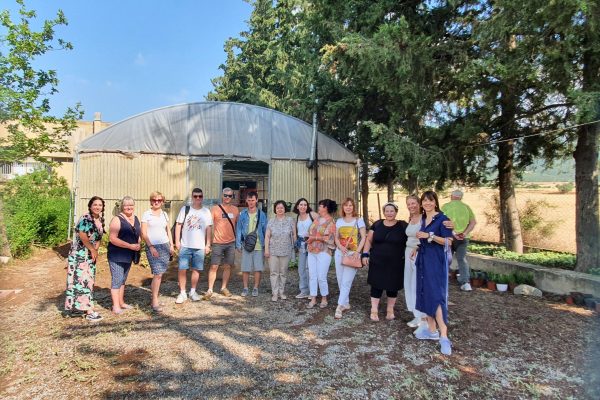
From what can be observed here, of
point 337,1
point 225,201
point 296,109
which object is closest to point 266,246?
point 225,201

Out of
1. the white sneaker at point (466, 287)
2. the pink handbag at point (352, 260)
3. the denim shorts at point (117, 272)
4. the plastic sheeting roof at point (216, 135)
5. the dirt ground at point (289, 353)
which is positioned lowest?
the dirt ground at point (289, 353)

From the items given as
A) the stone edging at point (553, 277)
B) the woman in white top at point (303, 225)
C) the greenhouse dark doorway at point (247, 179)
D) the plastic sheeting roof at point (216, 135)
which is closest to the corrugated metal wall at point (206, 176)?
the plastic sheeting roof at point (216, 135)

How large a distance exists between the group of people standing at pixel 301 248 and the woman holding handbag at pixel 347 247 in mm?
13

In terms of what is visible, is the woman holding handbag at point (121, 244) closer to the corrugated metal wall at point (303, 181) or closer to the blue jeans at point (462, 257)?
the blue jeans at point (462, 257)

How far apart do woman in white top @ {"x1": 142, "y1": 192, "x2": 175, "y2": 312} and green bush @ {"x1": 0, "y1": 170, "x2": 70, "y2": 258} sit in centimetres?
557

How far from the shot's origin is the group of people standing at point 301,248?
161 inches

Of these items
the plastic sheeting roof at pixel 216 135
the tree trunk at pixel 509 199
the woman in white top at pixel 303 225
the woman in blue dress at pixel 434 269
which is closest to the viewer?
the woman in blue dress at pixel 434 269

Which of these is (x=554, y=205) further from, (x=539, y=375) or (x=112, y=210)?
(x=112, y=210)

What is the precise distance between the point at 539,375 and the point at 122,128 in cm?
1062

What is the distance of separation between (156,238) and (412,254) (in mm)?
3238

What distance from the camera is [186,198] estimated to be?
1059 centimetres

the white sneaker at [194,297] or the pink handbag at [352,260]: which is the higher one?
the pink handbag at [352,260]

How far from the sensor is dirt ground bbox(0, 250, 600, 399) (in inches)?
125

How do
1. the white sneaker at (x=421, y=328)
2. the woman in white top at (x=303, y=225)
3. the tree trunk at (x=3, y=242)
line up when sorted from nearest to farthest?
the white sneaker at (x=421, y=328) < the woman in white top at (x=303, y=225) < the tree trunk at (x=3, y=242)
